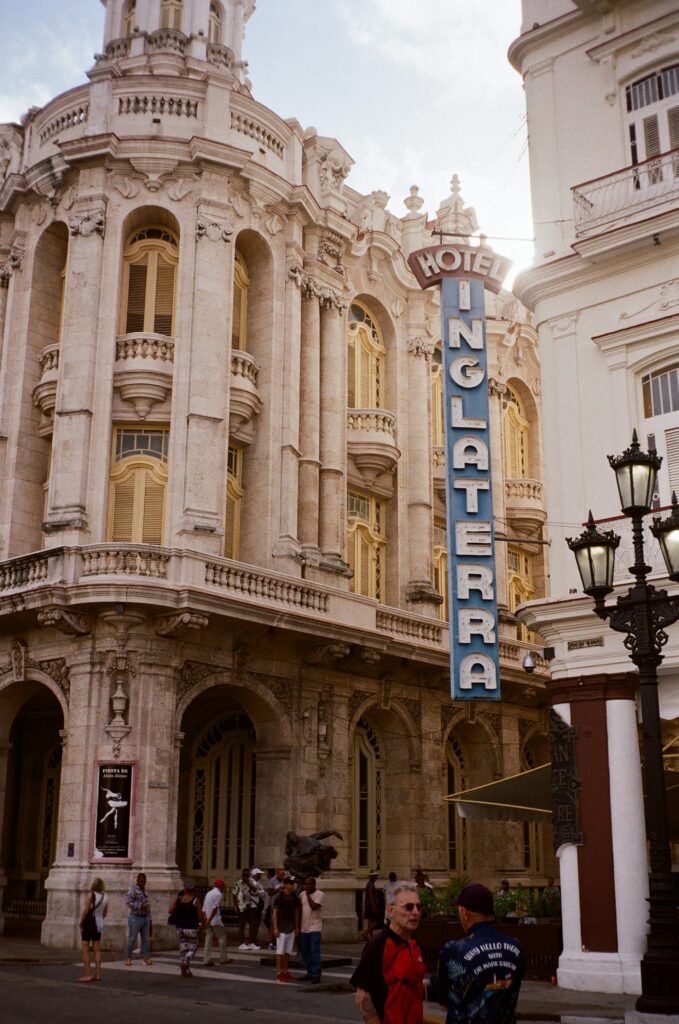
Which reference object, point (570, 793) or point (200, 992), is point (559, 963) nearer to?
point (570, 793)

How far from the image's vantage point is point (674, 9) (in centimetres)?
1820

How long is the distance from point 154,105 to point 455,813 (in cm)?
2062

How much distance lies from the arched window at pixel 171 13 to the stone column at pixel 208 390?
8.73 metres

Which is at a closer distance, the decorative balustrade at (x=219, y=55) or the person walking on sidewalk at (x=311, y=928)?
the person walking on sidewalk at (x=311, y=928)

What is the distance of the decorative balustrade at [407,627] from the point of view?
28406 millimetres

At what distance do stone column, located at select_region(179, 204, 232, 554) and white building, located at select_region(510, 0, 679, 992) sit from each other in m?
9.49

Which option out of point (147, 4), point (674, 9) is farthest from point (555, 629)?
point (147, 4)

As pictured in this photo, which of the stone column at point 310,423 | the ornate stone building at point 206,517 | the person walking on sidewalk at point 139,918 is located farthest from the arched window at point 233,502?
the person walking on sidewalk at point 139,918

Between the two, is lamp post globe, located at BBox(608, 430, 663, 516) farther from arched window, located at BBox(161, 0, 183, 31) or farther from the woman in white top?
arched window, located at BBox(161, 0, 183, 31)

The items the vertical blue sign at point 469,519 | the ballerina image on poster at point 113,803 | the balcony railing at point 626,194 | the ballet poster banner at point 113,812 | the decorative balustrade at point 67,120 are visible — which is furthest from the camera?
the decorative balustrade at point 67,120

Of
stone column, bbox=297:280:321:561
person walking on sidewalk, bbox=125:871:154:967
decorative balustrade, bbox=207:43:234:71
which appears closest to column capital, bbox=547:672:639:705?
person walking on sidewalk, bbox=125:871:154:967

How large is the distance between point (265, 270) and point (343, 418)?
4.42 metres

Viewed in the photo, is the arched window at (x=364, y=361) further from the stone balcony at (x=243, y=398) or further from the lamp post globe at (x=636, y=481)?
the lamp post globe at (x=636, y=481)

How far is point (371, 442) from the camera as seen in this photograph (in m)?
30.9
